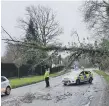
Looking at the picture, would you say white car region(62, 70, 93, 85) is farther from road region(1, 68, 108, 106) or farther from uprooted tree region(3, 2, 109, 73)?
uprooted tree region(3, 2, 109, 73)

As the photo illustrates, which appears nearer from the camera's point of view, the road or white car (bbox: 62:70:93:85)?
the road

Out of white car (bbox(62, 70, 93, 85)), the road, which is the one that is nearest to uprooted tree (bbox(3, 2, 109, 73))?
the road

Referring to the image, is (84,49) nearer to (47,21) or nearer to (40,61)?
(40,61)

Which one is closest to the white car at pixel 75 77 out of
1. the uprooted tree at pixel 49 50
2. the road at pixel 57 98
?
the road at pixel 57 98

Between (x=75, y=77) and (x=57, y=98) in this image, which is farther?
(x=75, y=77)

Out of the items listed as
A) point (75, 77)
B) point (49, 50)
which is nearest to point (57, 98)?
point (49, 50)

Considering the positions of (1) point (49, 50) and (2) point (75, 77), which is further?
(2) point (75, 77)

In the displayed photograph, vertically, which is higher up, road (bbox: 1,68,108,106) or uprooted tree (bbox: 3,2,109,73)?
uprooted tree (bbox: 3,2,109,73)

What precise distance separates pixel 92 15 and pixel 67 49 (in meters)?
14.5

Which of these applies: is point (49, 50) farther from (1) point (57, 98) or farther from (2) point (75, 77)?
(2) point (75, 77)

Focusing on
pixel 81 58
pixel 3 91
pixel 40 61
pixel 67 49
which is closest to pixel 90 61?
pixel 81 58

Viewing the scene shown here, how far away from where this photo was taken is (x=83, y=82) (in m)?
28.3

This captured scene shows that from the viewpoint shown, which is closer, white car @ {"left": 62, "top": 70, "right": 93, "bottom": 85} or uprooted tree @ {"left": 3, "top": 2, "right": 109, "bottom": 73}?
uprooted tree @ {"left": 3, "top": 2, "right": 109, "bottom": 73}

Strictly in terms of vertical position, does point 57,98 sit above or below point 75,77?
below
